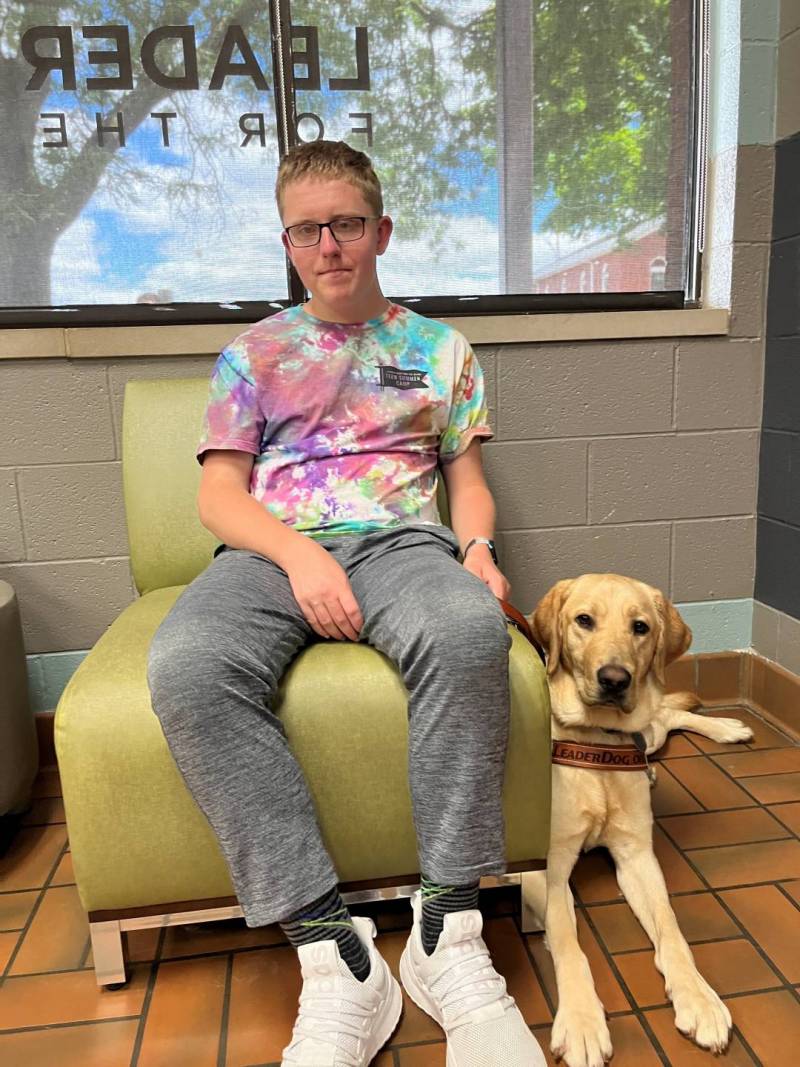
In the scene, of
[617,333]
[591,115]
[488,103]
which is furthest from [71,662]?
Result: [591,115]

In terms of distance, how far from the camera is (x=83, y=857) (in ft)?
4.04

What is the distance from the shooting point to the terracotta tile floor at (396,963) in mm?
1187

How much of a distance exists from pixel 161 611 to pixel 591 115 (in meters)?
1.73

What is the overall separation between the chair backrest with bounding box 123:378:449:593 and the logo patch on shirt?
337mm

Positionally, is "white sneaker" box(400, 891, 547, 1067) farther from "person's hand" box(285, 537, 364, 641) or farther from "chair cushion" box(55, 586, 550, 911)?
"person's hand" box(285, 537, 364, 641)

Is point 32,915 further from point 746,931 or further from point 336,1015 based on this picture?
point 746,931

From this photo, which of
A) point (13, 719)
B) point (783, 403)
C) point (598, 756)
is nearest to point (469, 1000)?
point (598, 756)

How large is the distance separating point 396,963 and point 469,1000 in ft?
0.85

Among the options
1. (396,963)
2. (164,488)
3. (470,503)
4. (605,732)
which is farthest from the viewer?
(164,488)

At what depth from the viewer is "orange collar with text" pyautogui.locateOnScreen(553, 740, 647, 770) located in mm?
1438

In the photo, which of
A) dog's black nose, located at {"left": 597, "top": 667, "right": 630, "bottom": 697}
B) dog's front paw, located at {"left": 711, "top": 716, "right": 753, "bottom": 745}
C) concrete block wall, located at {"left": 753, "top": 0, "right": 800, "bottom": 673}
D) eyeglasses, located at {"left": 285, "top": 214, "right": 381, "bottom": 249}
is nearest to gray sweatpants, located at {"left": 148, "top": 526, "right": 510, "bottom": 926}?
dog's black nose, located at {"left": 597, "top": 667, "right": 630, "bottom": 697}

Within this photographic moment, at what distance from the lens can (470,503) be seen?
156cm

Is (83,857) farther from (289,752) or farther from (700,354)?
(700,354)

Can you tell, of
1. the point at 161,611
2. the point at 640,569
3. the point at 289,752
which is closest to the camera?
the point at 289,752
